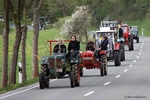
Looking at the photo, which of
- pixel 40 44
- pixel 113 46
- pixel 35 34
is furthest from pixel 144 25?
pixel 35 34

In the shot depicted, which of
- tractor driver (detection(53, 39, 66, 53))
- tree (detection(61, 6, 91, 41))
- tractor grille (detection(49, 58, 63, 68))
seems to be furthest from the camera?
tree (detection(61, 6, 91, 41))

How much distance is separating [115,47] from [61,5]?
6254cm

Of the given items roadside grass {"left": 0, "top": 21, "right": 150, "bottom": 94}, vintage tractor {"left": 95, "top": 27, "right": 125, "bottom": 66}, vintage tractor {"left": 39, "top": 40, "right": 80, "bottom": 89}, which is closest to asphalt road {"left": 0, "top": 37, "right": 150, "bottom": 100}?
vintage tractor {"left": 39, "top": 40, "right": 80, "bottom": 89}

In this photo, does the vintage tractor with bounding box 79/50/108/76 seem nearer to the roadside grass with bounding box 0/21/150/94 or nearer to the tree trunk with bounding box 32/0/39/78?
the roadside grass with bounding box 0/21/150/94

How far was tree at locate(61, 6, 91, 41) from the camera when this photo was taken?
63.6 metres

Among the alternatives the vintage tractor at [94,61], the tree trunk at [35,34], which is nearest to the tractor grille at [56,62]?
the vintage tractor at [94,61]

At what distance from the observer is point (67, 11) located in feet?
329

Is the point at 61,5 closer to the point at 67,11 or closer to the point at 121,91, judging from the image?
the point at 67,11

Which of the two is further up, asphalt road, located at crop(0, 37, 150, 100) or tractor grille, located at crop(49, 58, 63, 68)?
tractor grille, located at crop(49, 58, 63, 68)

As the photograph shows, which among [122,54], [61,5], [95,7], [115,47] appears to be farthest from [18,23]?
[95,7]

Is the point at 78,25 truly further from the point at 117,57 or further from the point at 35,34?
the point at 35,34

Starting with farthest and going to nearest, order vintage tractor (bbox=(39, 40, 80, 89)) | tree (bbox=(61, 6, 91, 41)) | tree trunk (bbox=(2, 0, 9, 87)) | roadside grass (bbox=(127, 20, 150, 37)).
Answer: roadside grass (bbox=(127, 20, 150, 37)) < tree (bbox=(61, 6, 91, 41)) < tree trunk (bbox=(2, 0, 9, 87)) < vintage tractor (bbox=(39, 40, 80, 89))

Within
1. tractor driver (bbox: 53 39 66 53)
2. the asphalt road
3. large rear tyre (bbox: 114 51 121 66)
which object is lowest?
the asphalt road

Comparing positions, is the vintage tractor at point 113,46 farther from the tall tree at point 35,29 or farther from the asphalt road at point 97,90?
the asphalt road at point 97,90
